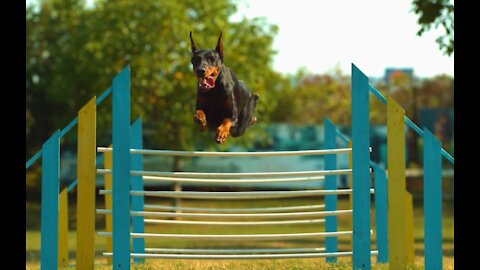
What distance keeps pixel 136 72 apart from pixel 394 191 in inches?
574

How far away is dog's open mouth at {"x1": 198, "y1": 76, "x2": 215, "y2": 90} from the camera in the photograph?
6402 mm

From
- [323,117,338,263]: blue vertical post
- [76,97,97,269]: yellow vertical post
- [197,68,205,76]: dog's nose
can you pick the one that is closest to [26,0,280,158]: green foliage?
[323,117,338,263]: blue vertical post

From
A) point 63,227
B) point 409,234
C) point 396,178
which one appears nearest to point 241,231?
point 409,234

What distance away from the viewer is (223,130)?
654cm

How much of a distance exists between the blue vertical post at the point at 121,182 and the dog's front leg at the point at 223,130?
2.51 feet

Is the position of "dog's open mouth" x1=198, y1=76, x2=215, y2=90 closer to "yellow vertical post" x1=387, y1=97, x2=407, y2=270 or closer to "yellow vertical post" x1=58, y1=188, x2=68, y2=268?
"yellow vertical post" x1=387, y1=97, x2=407, y2=270

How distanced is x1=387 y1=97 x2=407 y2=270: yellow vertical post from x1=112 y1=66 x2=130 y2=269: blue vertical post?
2253mm

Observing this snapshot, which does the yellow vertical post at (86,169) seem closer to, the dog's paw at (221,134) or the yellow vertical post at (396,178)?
the dog's paw at (221,134)

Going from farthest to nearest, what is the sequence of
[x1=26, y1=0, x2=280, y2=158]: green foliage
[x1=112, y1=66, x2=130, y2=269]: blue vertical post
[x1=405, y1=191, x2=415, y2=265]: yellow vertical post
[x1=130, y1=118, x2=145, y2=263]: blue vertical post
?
[x1=26, y1=0, x2=280, y2=158]: green foliage → [x1=405, y1=191, x2=415, y2=265]: yellow vertical post → [x1=130, y1=118, x2=145, y2=263]: blue vertical post → [x1=112, y1=66, x2=130, y2=269]: blue vertical post

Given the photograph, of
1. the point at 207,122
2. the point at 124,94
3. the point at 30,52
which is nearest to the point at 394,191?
the point at 207,122

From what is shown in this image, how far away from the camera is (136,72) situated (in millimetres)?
20797

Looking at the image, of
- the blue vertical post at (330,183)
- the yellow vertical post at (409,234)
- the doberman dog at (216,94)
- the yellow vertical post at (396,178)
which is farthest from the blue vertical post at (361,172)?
the yellow vertical post at (409,234)

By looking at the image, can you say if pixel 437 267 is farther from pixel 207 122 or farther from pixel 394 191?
pixel 207 122

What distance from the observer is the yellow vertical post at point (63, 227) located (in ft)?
→ 29.1
